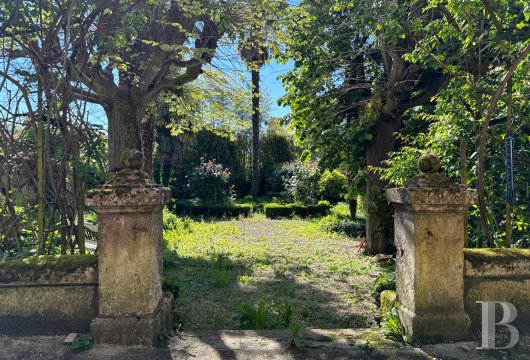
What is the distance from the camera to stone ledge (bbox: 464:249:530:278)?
3164 mm

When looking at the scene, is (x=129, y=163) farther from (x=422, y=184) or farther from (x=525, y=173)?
(x=525, y=173)

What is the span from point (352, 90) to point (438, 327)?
6.46 meters

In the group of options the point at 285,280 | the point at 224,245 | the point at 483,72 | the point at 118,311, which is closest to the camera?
the point at 118,311

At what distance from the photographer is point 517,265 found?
317 cm

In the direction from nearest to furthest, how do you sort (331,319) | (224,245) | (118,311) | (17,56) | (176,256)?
(118,311), (17,56), (331,319), (176,256), (224,245)

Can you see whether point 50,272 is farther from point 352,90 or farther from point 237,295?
point 352,90

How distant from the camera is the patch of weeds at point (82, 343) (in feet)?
9.32

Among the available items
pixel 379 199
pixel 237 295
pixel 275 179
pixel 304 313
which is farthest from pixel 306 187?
pixel 304 313

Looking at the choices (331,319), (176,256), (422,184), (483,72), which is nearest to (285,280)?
(331,319)

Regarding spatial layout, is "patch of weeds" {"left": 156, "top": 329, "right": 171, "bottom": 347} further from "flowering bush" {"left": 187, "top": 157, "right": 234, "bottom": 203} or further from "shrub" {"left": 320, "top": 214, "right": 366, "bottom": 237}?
"flowering bush" {"left": 187, "top": 157, "right": 234, "bottom": 203}

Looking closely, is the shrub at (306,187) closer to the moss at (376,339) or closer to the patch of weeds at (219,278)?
the patch of weeds at (219,278)

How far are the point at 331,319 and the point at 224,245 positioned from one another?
16.8ft

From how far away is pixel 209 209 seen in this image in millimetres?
16609

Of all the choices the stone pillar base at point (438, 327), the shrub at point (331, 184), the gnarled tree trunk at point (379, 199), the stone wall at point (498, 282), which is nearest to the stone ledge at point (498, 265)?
the stone wall at point (498, 282)
